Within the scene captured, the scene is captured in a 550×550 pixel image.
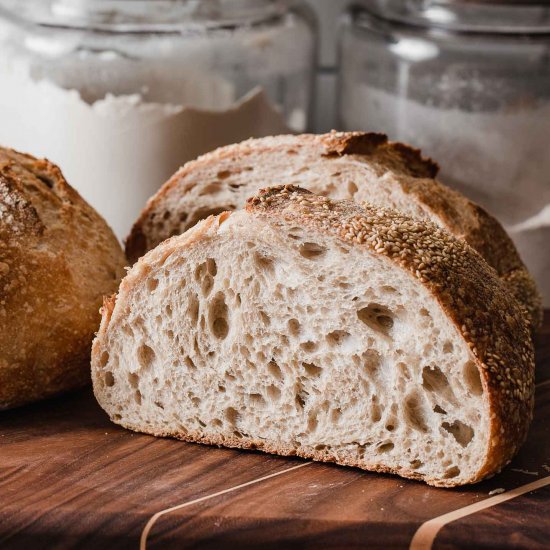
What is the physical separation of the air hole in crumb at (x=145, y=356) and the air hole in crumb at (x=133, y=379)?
3 cm

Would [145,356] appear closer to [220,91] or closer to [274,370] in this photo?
[274,370]

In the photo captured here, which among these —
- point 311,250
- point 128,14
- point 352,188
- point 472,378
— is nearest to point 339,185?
point 352,188

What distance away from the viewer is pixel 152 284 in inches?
71.8

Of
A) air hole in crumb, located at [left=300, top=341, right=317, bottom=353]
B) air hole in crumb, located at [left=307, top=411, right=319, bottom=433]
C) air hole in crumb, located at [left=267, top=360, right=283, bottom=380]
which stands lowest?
air hole in crumb, located at [left=307, top=411, right=319, bottom=433]

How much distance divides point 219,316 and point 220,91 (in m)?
1.02

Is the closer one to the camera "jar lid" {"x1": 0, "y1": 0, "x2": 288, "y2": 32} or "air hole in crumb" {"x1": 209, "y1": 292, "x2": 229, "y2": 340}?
"air hole in crumb" {"x1": 209, "y1": 292, "x2": 229, "y2": 340}

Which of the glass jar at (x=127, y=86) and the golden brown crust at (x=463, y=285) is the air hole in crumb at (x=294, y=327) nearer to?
the golden brown crust at (x=463, y=285)

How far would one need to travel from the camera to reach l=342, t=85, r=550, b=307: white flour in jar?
2.59 m

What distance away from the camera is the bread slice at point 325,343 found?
1.63m

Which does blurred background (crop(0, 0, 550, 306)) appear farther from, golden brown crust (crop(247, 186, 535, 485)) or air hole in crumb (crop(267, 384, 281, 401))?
air hole in crumb (crop(267, 384, 281, 401))

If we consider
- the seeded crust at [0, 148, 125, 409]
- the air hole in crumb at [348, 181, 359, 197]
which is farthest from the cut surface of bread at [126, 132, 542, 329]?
the seeded crust at [0, 148, 125, 409]

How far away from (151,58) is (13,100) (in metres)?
0.39

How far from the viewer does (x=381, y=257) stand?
5.34ft

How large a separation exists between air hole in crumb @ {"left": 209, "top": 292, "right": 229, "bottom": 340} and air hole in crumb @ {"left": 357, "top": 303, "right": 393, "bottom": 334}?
0.26m
